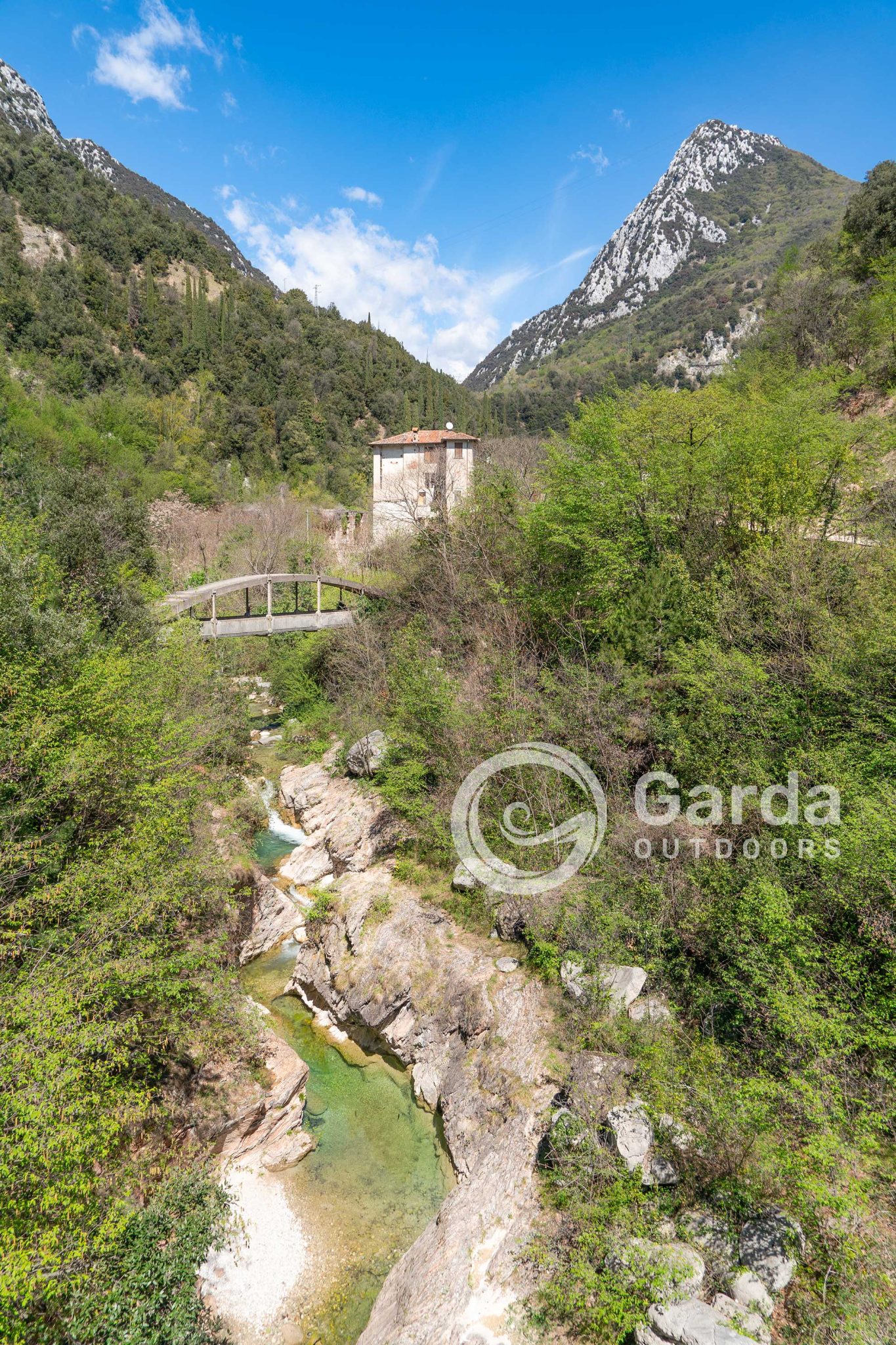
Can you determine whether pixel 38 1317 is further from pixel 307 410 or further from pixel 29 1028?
pixel 307 410

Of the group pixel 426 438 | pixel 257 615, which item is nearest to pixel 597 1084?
pixel 257 615

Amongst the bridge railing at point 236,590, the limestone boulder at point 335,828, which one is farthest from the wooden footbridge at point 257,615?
the limestone boulder at point 335,828

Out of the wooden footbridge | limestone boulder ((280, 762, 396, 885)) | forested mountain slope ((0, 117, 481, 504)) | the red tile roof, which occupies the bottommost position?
limestone boulder ((280, 762, 396, 885))

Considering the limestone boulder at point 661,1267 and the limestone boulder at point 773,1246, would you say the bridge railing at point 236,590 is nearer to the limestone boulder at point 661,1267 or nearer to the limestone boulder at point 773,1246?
the limestone boulder at point 661,1267

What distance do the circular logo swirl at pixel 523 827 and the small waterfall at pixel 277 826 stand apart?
23.2 feet

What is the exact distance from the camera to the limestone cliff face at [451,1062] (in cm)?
721

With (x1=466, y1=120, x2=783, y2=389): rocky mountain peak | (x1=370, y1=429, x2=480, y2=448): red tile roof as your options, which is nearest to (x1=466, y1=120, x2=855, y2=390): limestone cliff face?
(x1=466, y1=120, x2=783, y2=389): rocky mountain peak

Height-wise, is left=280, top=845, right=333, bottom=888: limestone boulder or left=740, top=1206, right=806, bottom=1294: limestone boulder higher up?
left=740, top=1206, right=806, bottom=1294: limestone boulder

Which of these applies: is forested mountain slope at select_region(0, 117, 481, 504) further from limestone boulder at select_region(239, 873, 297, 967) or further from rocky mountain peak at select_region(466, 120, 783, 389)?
rocky mountain peak at select_region(466, 120, 783, 389)

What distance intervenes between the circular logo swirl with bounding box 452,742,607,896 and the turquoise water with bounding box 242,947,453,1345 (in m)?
4.17

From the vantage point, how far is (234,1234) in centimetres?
841

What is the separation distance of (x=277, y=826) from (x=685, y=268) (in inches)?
5131

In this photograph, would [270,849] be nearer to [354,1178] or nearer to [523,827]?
[523,827]

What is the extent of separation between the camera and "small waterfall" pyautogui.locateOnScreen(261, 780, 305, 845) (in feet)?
62.2
